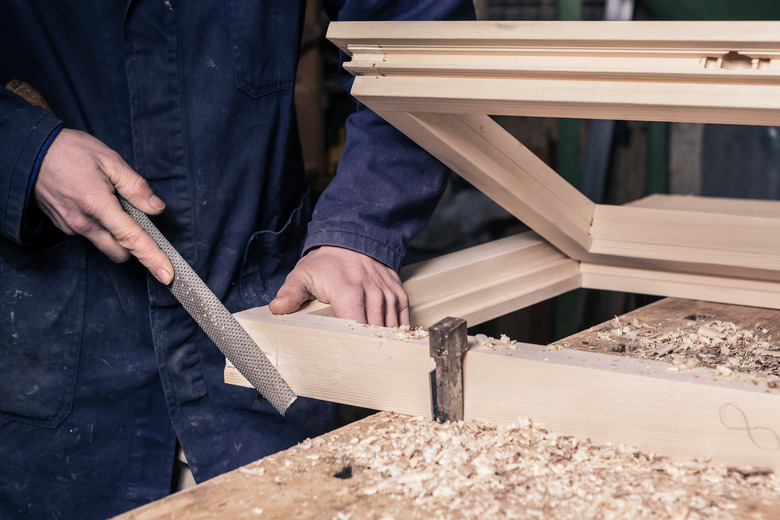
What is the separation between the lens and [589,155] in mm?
3717

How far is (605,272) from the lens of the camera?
1702mm

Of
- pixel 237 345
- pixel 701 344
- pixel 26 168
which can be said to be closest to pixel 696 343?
pixel 701 344

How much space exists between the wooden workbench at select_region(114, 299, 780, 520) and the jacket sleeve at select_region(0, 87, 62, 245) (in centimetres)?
68

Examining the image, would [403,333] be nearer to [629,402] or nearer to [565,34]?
[629,402]

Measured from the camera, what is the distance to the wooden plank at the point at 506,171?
1312 mm

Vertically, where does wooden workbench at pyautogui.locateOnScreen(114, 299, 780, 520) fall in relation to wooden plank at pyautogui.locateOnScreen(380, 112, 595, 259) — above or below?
below

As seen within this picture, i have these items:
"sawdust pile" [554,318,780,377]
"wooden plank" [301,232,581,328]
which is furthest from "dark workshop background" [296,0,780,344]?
"sawdust pile" [554,318,780,377]

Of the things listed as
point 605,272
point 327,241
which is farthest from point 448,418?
point 605,272

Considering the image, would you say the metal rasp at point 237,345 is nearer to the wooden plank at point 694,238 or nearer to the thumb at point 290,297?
the thumb at point 290,297

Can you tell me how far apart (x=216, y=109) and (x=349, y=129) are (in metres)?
0.27

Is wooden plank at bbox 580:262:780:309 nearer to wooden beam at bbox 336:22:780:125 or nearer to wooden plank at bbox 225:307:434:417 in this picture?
wooden beam at bbox 336:22:780:125

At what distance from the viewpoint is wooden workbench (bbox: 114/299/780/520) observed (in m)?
0.77

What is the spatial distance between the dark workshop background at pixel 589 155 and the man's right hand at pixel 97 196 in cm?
216

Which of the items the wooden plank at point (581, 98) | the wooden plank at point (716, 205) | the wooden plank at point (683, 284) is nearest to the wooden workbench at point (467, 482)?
the wooden plank at point (581, 98)
